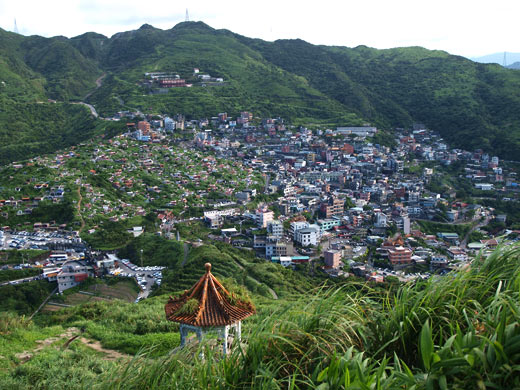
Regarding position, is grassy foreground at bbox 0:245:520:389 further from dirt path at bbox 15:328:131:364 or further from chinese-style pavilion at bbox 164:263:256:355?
dirt path at bbox 15:328:131:364

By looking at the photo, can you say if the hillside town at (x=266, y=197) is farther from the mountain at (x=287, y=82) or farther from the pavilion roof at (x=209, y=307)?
the pavilion roof at (x=209, y=307)

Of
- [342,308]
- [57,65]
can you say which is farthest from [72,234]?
[57,65]

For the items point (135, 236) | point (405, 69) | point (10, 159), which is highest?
point (405, 69)

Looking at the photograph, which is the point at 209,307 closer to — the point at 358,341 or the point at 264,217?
the point at 358,341

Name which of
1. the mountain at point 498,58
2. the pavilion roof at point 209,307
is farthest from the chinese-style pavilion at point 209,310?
the mountain at point 498,58

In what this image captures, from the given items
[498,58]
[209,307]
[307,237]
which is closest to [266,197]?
[307,237]

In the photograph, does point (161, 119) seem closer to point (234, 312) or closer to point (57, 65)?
point (57, 65)
